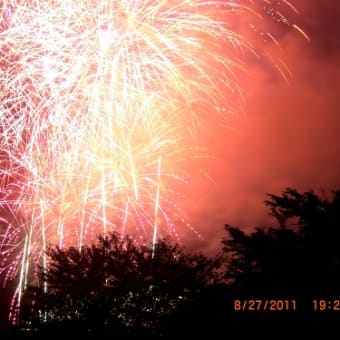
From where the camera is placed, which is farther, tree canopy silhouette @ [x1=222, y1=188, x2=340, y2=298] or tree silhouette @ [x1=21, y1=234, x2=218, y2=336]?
tree silhouette @ [x1=21, y1=234, x2=218, y2=336]

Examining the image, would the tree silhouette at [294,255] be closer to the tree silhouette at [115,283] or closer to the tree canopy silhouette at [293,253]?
Answer: the tree canopy silhouette at [293,253]

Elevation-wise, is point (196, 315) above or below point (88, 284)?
below

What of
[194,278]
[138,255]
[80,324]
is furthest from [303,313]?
[138,255]

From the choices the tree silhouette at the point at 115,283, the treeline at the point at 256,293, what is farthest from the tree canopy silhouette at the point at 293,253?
the tree silhouette at the point at 115,283

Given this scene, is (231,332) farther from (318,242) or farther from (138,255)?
(138,255)

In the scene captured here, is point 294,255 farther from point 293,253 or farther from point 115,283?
point 115,283

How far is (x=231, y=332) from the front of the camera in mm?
13219

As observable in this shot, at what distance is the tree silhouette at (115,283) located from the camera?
19.8m

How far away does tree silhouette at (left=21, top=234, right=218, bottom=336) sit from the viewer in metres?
19.8

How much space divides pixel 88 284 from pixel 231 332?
10221 mm

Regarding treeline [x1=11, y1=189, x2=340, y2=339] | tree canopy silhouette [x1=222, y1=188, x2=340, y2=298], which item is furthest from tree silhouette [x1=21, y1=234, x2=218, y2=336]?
tree canopy silhouette [x1=222, y1=188, x2=340, y2=298]

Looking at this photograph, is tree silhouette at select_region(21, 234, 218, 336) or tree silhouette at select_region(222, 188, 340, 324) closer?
tree silhouette at select_region(222, 188, 340, 324)

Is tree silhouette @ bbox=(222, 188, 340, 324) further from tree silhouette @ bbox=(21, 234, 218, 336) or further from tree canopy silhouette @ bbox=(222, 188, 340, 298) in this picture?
tree silhouette @ bbox=(21, 234, 218, 336)

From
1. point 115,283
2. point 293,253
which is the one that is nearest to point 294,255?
point 293,253
